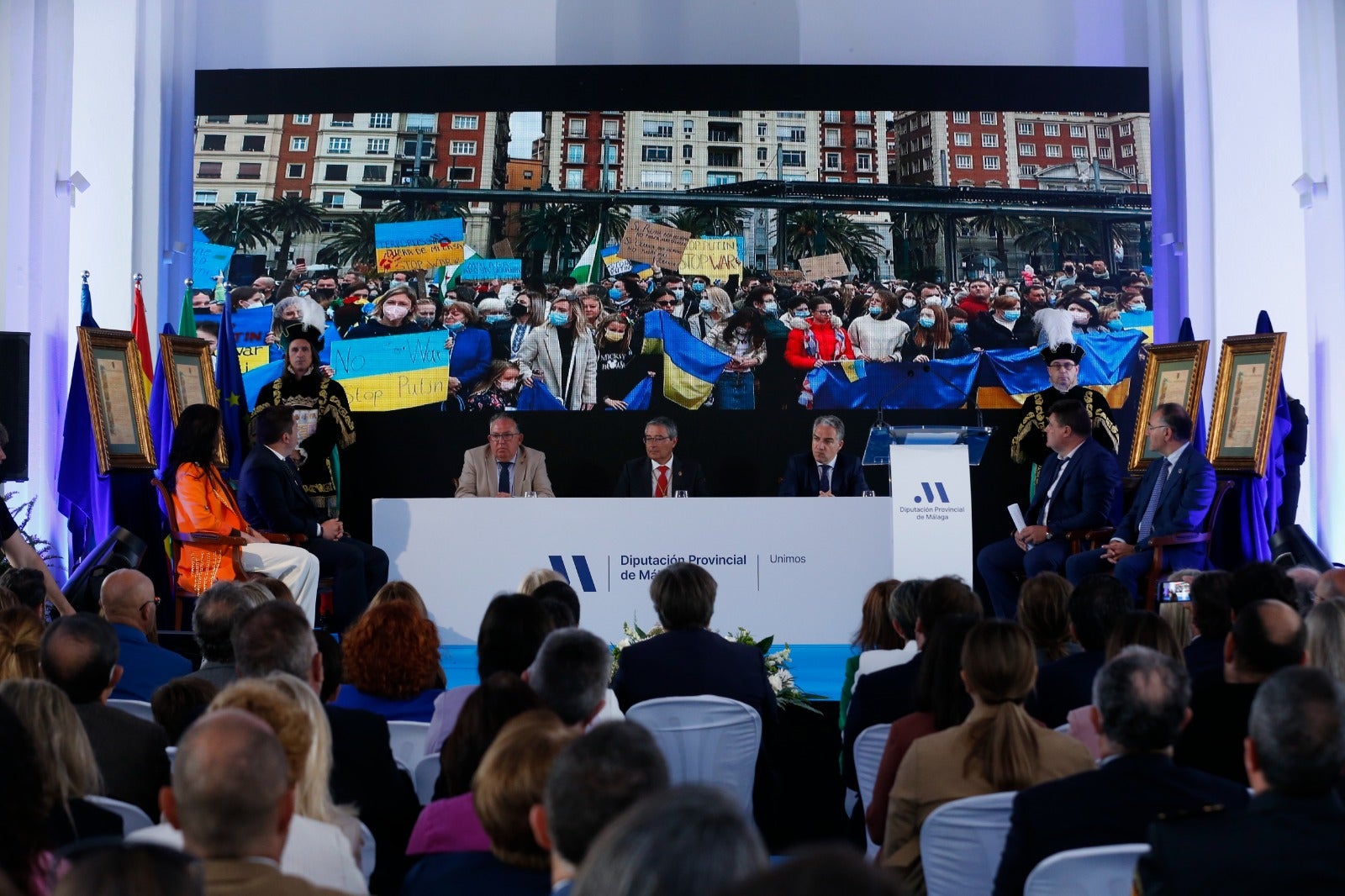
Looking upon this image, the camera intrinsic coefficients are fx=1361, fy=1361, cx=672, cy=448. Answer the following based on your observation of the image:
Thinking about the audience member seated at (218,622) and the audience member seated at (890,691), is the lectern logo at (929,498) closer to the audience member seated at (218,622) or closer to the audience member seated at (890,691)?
the audience member seated at (890,691)

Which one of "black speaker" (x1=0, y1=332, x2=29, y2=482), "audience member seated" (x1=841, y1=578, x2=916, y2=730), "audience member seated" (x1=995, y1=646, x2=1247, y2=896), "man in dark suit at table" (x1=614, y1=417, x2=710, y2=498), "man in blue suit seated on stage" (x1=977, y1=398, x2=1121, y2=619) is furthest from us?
"man in dark suit at table" (x1=614, y1=417, x2=710, y2=498)

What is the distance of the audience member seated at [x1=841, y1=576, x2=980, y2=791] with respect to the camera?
3504 mm

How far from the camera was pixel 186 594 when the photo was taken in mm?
6285

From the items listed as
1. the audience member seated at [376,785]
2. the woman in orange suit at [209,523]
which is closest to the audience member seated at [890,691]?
the audience member seated at [376,785]

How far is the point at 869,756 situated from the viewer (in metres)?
3.31

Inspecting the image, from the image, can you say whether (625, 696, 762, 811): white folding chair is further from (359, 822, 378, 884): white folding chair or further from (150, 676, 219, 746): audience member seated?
(150, 676, 219, 746): audience member seated

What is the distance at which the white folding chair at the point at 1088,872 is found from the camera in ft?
6.89

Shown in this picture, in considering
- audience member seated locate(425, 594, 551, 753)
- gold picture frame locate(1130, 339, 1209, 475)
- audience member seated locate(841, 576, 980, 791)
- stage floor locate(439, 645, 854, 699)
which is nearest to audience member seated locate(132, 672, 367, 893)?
audience member seated locate(425, 594, 551, 753)

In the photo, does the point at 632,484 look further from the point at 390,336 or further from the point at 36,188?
the point at 36,188

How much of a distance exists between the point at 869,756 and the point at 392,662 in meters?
1.21

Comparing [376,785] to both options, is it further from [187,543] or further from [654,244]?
[654,244]

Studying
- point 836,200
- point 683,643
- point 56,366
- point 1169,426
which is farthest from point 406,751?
point 836,200

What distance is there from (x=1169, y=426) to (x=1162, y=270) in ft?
7.95

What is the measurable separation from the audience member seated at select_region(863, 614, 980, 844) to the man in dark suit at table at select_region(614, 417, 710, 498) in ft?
15.3
